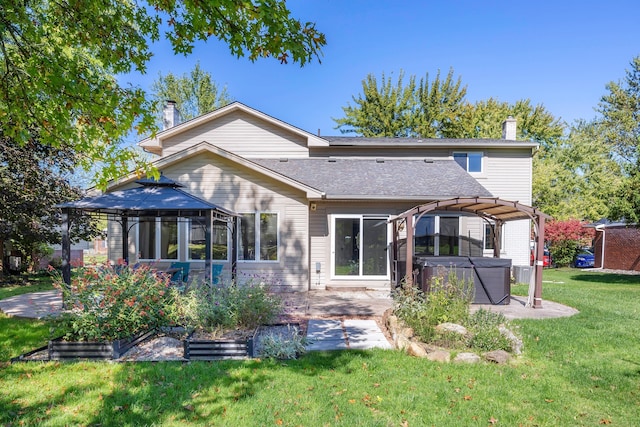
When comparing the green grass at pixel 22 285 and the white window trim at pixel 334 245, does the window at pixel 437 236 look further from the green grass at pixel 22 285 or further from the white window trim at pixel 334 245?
the green grass at pixel 22 285

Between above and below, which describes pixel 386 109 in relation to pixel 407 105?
below

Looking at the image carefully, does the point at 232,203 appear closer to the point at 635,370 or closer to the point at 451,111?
the point at 635,370

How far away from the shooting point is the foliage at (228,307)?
5.84 meters

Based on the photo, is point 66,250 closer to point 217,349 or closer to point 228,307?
point 228,307

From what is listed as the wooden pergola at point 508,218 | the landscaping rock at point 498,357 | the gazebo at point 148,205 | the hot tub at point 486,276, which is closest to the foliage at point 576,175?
the wooden pergola at point 508,218

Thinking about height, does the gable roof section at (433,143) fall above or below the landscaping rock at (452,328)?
above

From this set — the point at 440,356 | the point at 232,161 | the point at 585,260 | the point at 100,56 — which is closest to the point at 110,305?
the point at 100,56

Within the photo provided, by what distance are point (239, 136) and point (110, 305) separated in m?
9.88

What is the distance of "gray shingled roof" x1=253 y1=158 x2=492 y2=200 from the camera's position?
11.5 m

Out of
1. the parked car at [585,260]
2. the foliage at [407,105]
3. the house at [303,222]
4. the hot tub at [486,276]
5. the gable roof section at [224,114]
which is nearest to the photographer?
the hot tub at [486,276]

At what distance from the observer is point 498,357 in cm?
505

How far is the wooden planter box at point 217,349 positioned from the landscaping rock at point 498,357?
3416 mm

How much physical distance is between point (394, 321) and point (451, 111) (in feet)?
92.7

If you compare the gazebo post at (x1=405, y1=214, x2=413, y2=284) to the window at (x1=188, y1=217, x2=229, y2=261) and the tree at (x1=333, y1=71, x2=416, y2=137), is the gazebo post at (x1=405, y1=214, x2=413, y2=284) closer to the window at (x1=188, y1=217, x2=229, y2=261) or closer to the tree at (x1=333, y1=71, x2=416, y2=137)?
the window at (x1=188, y1=217, x2=229, y2=261)
